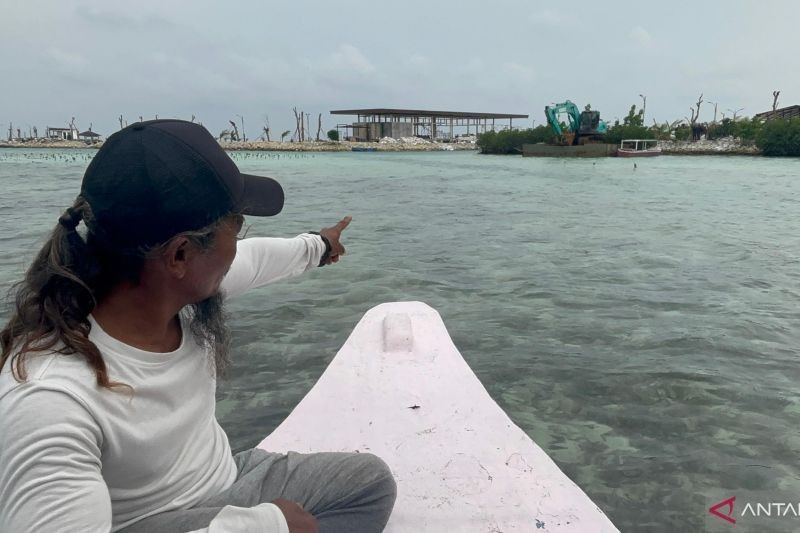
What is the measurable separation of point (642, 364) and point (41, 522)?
12.5 feet

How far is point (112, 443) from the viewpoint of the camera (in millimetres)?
1045

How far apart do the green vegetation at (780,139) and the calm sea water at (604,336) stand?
37.0 m

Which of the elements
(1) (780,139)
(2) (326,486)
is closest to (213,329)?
(2) (326,486)

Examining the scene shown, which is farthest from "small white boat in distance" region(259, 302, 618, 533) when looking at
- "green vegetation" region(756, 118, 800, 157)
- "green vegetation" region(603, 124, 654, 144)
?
"green vegetation" region(603, 124, 654, 144)

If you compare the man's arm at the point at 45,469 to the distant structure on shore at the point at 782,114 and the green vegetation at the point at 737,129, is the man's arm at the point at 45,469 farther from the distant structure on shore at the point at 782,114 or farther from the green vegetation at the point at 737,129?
the distant structure on shore at the point at 782,114

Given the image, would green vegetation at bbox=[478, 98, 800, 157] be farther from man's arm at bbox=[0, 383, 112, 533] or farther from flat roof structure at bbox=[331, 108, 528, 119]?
man's arm at bbox=[0, 383, 112, 533]

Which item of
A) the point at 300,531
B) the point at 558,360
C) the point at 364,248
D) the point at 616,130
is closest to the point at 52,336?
the point at 300,531

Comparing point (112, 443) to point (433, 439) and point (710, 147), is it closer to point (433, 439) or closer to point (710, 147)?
point (433, 439)

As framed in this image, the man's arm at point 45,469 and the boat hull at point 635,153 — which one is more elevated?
the man's arm at point 45,469

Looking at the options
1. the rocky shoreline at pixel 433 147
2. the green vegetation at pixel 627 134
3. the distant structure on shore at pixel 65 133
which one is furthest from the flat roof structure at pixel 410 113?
the distant structure on shore at pixel 65 133

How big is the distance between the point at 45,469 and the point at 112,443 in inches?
6.6

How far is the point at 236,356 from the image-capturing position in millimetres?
4156

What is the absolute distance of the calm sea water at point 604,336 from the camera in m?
2.78

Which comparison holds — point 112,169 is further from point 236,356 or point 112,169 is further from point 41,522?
point 236,356
